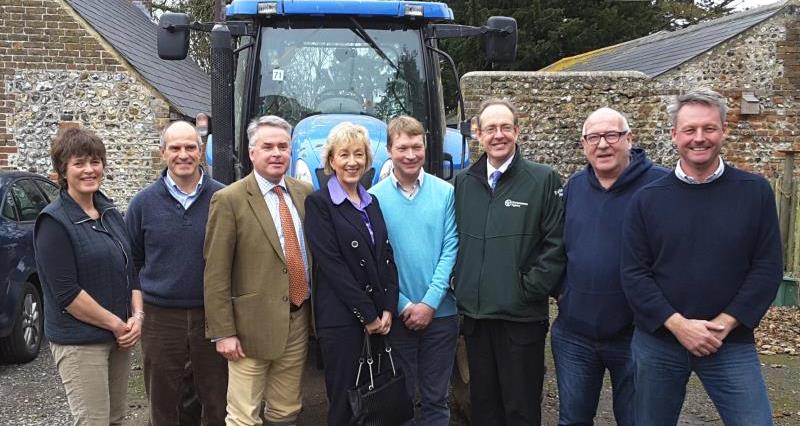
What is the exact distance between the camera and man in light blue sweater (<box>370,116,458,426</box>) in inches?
138

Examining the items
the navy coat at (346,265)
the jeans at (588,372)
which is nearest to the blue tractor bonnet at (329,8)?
the navy coat at (346,265)

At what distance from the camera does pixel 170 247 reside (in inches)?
137

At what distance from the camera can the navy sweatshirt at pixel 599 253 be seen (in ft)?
10.7

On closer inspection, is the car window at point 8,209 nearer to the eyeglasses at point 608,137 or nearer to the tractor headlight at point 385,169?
the tractor headlight at point 385,169

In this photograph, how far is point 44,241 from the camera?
3.00m

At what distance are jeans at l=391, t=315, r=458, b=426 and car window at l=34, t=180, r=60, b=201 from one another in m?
5.25

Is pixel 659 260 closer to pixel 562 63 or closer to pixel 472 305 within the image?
pixel 472 305

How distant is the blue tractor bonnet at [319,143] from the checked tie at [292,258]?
34.4 inches

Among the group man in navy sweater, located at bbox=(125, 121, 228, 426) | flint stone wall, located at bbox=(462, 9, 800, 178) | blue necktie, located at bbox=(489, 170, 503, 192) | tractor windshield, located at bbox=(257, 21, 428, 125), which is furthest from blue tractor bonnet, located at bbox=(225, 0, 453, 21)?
flint stone wall, located at bbox=(462, 9, 800, 178)

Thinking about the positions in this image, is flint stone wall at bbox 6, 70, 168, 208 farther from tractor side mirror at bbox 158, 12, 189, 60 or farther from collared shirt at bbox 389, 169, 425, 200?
collared shirt at bbox 389, 169, 425, 200

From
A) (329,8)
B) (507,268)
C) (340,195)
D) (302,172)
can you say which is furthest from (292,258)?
(329,8)

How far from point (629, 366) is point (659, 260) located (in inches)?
25.4

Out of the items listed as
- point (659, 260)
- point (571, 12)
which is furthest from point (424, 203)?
point (571, 12)

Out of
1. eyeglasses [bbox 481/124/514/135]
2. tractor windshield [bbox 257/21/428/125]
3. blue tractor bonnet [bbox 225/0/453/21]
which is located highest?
blue tractor bonnet [bbox 225/0/453/21]
